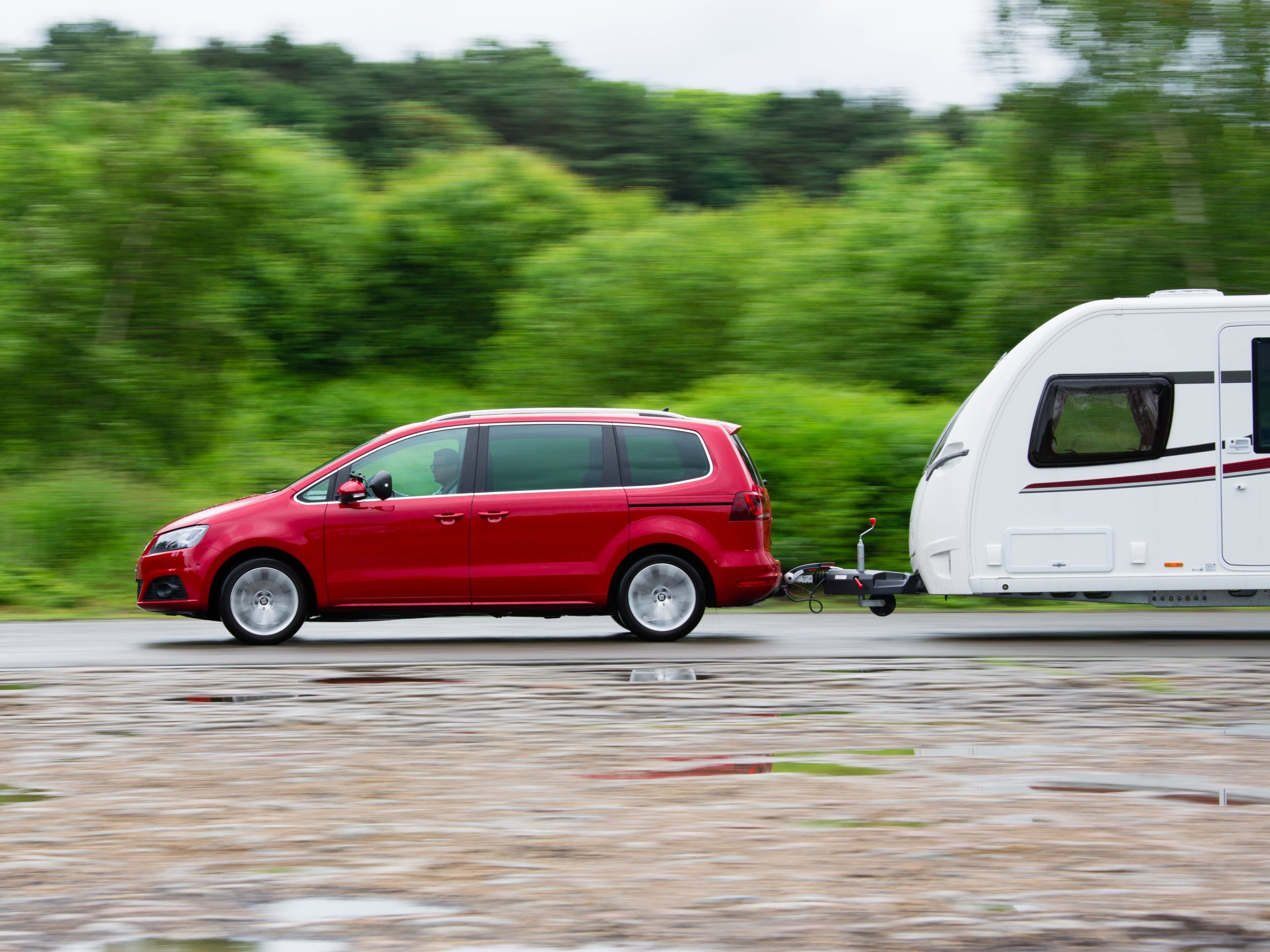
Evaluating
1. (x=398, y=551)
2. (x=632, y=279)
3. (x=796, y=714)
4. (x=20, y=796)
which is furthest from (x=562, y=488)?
(x=632, y=279)

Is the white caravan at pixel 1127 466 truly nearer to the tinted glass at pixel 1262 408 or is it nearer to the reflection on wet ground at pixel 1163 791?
the tinted glass at pixel 1262 408

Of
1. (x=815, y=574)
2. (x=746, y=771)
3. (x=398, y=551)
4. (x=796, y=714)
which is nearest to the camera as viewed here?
(x=746, y=771)

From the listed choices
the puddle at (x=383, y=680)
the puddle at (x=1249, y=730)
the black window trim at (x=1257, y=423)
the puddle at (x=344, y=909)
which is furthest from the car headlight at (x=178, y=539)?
the black window trim at (x=1257, y=423)

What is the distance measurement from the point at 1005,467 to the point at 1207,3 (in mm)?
9931

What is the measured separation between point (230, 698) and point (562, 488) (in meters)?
A: 3.72

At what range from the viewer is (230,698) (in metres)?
8.71

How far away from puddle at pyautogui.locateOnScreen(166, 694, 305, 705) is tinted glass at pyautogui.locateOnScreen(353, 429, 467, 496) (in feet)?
10.3

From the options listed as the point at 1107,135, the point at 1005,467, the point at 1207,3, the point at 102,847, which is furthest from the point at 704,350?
the point at 102,847

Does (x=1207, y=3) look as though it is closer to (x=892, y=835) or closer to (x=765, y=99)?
(x=892, y=835)

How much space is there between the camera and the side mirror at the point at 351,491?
1160cm

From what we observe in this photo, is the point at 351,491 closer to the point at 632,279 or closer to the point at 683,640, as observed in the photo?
the point at 683,640

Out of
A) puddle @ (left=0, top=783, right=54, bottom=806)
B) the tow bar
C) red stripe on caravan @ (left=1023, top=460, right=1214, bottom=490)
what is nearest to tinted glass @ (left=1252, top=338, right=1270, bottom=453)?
red stripe on caravan @ (left=1023, top=460, right=1214, bottom=490)

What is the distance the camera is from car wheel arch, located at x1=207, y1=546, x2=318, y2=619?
38.0 ft

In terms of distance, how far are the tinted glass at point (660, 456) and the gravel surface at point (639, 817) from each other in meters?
2.95
